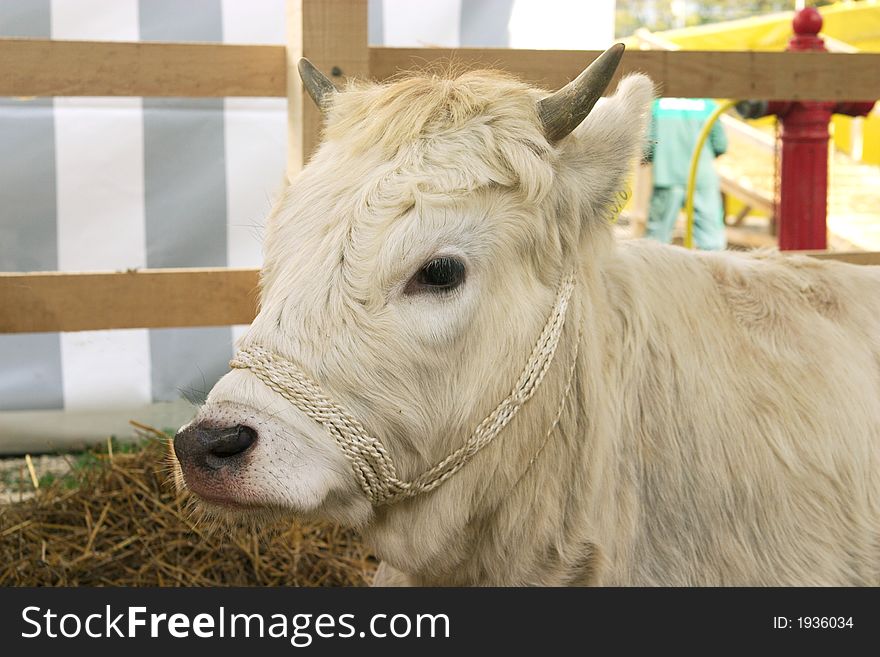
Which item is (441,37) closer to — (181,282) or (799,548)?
(181,282)

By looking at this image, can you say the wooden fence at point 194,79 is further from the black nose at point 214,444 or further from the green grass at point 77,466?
the black nose at point 214,444

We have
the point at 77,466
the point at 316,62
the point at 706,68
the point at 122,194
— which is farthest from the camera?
the point at 122,194

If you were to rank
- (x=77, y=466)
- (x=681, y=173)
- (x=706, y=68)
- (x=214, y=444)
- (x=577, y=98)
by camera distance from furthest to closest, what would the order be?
(x=681, y=173) → (x=77, y=466) → (x=706, y=68) → (x=577, y=98) → (x=214, y=444)

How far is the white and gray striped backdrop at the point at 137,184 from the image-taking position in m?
4.51

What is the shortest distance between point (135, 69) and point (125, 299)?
68cm

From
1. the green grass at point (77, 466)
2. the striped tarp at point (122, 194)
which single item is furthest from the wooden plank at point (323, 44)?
the striped tarp at point (122, 194)

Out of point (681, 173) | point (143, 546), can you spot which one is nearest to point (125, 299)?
point (143, 546)

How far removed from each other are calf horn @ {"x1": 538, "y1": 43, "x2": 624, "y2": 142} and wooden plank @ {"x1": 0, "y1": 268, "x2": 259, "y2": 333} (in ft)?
4.47

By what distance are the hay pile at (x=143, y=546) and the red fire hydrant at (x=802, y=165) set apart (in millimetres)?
2233

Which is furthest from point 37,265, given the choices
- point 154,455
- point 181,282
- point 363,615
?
point 363,615

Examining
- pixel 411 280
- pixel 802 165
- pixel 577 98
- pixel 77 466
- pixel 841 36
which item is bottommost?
pixel 77 466

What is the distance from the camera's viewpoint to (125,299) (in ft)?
9.97

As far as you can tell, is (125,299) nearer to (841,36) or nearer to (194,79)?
(194,79)

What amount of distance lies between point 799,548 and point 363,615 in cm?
99
